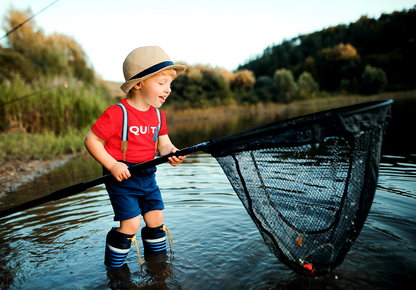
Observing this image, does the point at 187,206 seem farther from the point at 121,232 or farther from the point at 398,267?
the point at 398,267

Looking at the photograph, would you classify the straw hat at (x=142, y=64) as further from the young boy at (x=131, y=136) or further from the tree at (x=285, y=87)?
the tree at (x=285, y=87)

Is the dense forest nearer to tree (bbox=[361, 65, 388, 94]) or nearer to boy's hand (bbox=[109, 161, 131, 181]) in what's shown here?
tree (bbox=[361, 65, 388, 94])

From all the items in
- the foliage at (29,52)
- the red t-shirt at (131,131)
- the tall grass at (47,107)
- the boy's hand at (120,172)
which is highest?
the foliage at (29,52)

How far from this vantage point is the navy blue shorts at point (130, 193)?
218cm

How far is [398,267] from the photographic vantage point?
1.98m

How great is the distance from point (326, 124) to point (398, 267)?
4.05ft

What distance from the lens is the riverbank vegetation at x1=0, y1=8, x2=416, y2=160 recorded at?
28.5 feet

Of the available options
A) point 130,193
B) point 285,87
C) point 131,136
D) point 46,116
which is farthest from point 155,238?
point 285,87

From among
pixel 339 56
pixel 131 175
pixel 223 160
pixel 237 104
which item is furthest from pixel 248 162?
pixel 339 56

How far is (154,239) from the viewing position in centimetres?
244

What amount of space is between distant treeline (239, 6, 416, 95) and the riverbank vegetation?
0.20 m

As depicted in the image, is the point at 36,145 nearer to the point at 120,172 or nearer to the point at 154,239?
the point at 154,239

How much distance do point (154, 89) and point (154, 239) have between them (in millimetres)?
1221

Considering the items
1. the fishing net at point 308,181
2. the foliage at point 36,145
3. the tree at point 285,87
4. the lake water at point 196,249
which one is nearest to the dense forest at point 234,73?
the tree at point 285,87
